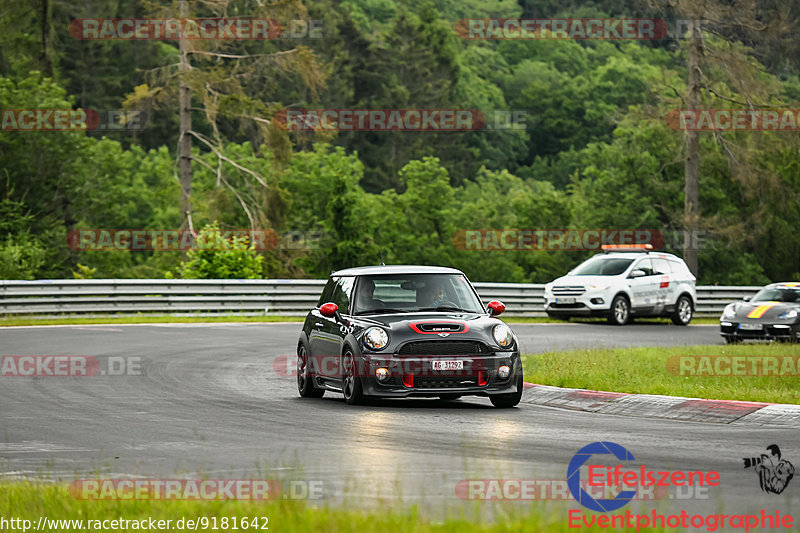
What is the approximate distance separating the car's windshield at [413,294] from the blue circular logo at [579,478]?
4.57 metres

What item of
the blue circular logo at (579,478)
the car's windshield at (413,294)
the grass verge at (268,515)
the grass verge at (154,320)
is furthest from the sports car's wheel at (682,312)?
the grass verge at (268,515)

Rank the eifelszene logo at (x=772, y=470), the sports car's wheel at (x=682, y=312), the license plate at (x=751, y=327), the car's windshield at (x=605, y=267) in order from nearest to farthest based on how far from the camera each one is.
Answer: the eifelszene logo at (x=772, y=470) → the license plate at (x=751, y=327) → the car's windshield at (x=605, y=267) → the sports car's wheel at (x=682, y=312)

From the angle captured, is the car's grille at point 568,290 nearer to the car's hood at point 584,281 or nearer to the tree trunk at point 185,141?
the car's hood at point 584,281

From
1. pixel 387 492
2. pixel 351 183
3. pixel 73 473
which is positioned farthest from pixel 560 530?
pixel 351 183

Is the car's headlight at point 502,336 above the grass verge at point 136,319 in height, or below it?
above

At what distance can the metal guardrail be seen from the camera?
3136 cm

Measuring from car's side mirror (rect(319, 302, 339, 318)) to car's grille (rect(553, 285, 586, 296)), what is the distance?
18.2m

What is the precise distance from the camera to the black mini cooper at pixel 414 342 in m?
14.2

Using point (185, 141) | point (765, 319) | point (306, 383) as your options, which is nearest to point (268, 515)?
point (306, 383)

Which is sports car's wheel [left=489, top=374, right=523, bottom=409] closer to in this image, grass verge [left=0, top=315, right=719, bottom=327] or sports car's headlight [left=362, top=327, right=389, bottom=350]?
sports car's headlight [left=362, top=327, right=389, bottom=350]

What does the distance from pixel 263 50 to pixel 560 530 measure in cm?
8897

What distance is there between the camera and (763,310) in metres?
25.7

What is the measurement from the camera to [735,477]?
9.11 meters

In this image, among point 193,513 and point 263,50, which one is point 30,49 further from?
point 193,513
